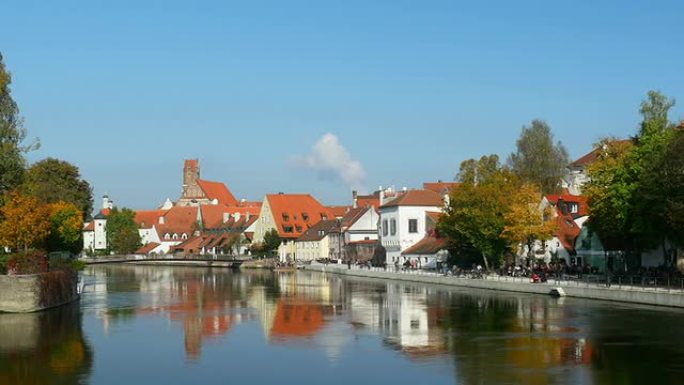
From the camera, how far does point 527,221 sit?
76.3 meters

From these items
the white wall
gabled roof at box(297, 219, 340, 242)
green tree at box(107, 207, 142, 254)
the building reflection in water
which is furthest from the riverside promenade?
green tree at box(107, 207, 142, 254)

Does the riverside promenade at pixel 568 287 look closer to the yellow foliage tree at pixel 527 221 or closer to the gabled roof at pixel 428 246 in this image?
the yellow foliage tree at pixel 527 221

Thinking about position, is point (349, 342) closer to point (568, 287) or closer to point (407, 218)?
point (568, 287)

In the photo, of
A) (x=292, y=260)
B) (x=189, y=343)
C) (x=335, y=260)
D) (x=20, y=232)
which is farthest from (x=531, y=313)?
(x=292, y=260)

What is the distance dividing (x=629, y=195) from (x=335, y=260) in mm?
73904

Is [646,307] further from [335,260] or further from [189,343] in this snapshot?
[335,260]

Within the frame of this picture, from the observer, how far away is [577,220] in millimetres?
81938

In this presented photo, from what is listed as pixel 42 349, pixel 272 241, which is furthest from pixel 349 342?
pixel 272 241

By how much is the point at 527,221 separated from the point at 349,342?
3660 cm

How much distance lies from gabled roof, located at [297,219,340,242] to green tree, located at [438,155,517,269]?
48033mm

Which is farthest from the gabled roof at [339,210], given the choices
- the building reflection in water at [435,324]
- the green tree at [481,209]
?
the building reflection in water at [435,324]

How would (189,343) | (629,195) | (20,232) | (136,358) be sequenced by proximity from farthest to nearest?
(20,232), (629,195), (189,343), (136,358)

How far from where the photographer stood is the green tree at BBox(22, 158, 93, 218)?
9544cm

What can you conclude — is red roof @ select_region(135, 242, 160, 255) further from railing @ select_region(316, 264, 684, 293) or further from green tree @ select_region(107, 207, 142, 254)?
railing @ select_region(316, 264, 684, 293)
